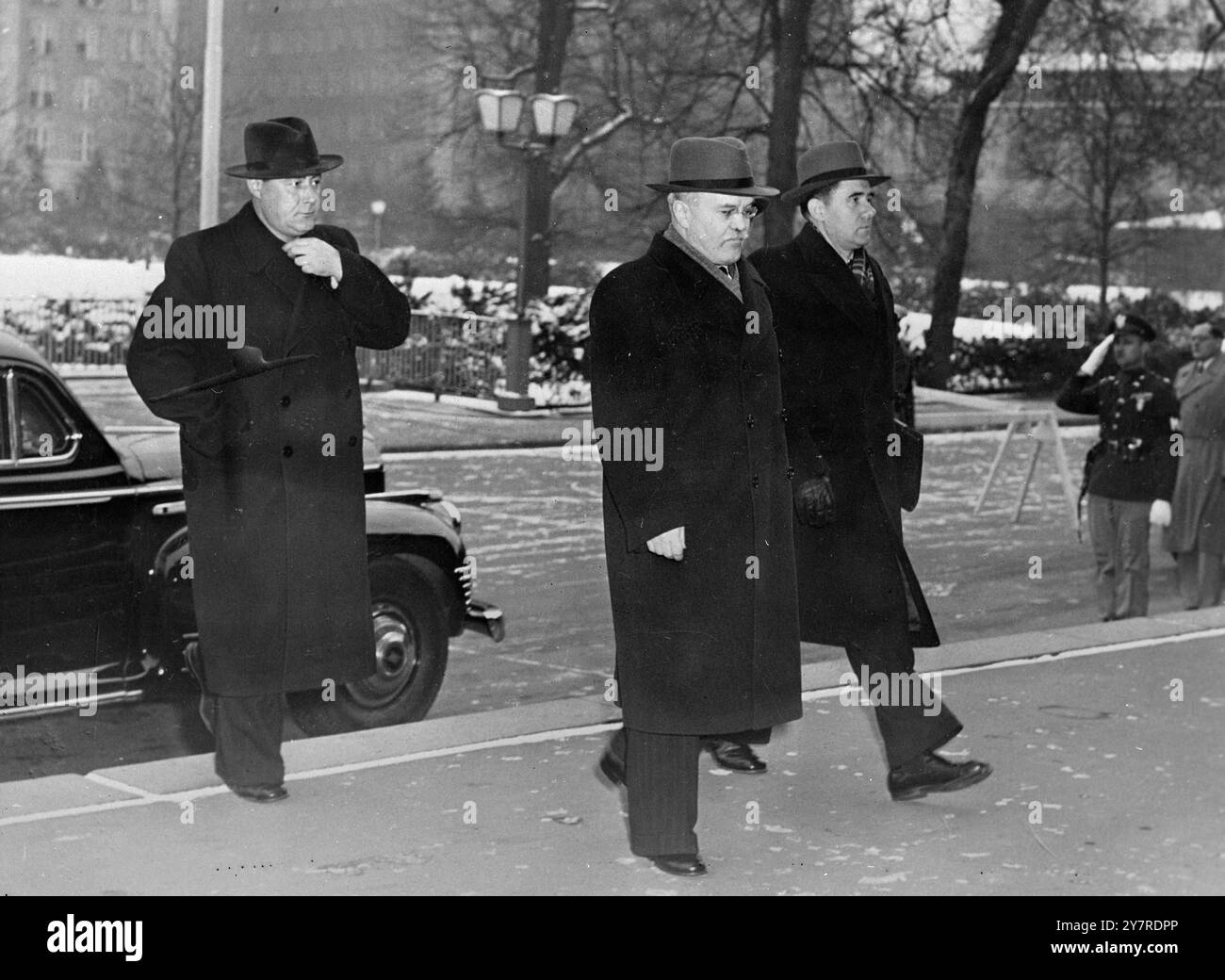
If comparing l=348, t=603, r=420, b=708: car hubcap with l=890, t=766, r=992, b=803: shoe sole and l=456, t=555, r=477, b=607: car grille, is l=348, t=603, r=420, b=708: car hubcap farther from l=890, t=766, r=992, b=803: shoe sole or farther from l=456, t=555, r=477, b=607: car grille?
l=890, t=766, r=992, b=803: shoe sole

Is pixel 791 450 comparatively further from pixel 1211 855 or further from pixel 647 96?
pixel 647 96

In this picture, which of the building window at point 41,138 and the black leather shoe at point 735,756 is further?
the building window at point 41,138

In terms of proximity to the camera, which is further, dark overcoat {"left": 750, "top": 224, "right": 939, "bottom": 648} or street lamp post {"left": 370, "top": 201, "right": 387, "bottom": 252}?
street lamp post {"left": 370, "top": 201, "right": 387, "bottom": 252}

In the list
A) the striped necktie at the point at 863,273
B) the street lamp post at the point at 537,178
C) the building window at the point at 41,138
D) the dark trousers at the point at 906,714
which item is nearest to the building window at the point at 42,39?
the building window at the point at 41,138

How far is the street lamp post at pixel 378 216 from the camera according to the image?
7.12 meters

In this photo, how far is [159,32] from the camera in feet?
22.1

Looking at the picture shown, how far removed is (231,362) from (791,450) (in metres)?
1.63

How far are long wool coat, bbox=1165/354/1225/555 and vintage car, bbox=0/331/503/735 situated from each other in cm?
562

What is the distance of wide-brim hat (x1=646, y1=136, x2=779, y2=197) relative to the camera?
208 inches

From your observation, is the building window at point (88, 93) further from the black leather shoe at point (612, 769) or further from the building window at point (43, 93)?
A: the black leather shoe at point (612, 769)

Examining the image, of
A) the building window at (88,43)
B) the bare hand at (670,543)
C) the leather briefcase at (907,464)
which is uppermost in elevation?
the building window at (88,43)

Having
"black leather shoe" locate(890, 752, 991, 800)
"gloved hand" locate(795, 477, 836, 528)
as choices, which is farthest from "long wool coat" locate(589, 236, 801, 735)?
"black leather shoe" locate(890, 752, 991, 800)

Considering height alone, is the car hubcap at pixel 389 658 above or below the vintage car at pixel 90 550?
below

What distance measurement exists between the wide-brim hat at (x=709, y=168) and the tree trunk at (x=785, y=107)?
8.63ft
